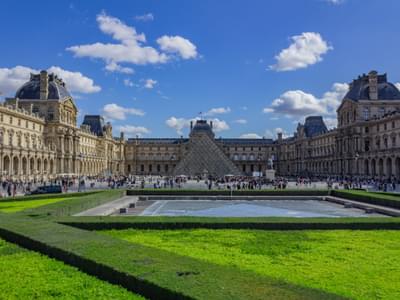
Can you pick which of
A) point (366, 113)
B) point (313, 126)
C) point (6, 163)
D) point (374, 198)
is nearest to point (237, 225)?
point (374, 198)

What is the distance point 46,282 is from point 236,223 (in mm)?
7151

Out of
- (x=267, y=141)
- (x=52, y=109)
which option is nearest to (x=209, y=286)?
(x=52, y=109)

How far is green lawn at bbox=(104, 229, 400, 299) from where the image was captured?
7131 mm

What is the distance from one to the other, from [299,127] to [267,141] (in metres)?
19.6

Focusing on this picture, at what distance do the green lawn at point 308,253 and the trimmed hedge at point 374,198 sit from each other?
8292 millimetres

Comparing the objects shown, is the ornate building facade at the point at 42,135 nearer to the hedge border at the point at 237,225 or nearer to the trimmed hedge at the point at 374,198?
the trimmed hedge at the point at 374,198

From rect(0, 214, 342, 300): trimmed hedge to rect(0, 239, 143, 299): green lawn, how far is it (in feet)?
0.60

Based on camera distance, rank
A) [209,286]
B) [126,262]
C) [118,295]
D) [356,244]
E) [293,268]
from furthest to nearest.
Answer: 1. [356,244]
2. [293,268]
3. [126,262]
4. [118,295]
5. [209,286]

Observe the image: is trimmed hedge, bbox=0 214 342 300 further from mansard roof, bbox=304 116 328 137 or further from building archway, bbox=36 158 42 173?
mansard roof, bbox=304 116 328 137

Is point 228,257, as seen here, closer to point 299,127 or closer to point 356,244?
point 356,244

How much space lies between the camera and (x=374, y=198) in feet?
72.3

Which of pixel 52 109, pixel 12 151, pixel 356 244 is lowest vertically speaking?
pixel 356 244

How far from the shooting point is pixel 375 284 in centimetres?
702

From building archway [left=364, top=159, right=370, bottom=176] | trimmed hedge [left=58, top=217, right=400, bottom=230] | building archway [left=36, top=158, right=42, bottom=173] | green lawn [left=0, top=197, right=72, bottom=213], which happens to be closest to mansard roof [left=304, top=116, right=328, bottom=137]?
building archway [left=364, top=159, right=370, bottom=176]
